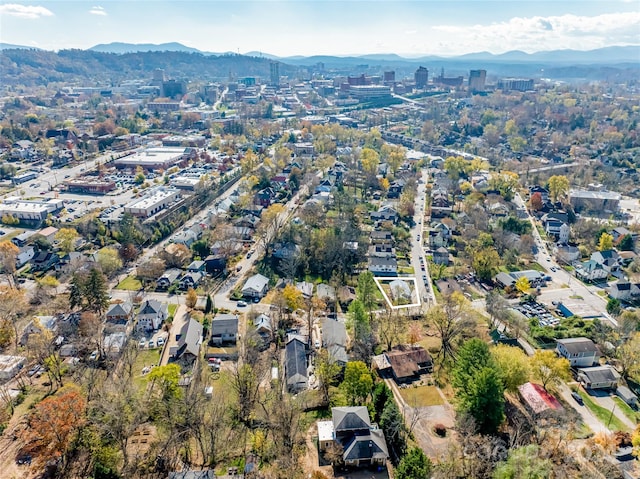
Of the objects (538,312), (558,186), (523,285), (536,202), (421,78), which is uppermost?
Result: (421,78)

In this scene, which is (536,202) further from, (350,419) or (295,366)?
(350,419)

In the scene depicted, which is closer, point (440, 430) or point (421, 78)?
A: point (440, 430)

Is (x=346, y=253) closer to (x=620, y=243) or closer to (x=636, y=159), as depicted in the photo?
(x=620, y=243)

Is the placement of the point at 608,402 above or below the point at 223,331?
below

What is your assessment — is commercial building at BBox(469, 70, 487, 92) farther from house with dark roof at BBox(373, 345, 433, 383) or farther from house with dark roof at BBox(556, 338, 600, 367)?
house with dark roof at BBox(373, 345, 433, 383)

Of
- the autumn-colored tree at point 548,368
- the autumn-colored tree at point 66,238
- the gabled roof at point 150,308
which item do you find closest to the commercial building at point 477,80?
the autumn-colored tree at point 66,238

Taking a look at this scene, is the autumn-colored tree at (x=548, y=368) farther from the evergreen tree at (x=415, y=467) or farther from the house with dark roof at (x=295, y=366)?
the house with dark roof at (x=295, y=366)

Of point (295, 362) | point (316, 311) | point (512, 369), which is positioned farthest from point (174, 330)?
point (512, 369)
